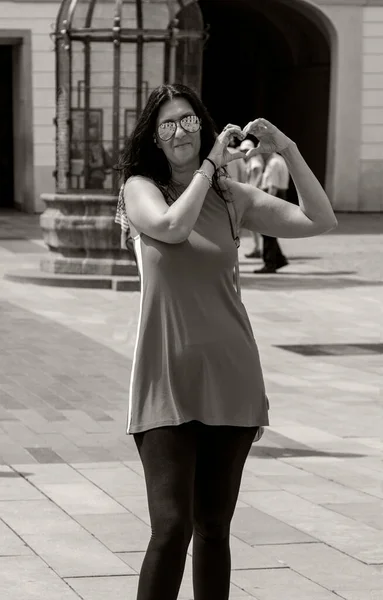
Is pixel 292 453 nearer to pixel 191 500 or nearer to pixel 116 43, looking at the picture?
pixel 191 500

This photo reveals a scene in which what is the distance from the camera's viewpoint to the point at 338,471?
23.3ft

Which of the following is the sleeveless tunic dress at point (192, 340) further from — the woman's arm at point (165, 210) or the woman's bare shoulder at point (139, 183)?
the woman's bare shoulder at point (139, 183)

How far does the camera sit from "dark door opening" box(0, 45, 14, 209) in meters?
31.0

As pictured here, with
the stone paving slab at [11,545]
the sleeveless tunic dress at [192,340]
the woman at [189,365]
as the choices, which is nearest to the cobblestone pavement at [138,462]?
the stone paving slab at [11,545]

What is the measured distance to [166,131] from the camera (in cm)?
412

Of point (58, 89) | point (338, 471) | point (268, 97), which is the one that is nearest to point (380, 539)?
point (338, 471)

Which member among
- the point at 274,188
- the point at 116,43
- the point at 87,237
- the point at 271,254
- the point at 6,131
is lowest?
the point at 271,254

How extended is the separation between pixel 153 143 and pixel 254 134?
0.98 feet

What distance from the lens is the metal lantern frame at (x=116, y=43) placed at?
1623 cm

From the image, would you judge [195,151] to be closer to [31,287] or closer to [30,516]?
[30,516]

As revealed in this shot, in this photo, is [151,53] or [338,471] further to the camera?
[151,53]

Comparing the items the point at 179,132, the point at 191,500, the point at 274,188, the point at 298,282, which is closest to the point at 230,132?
the point at 179,132

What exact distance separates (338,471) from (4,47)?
25.1 m

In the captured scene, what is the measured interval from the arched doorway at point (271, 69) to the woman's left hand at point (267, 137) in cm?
2654
